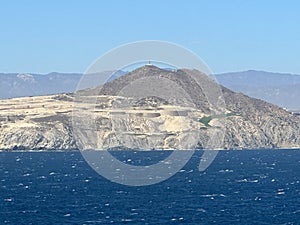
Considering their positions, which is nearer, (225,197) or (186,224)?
(186,224)

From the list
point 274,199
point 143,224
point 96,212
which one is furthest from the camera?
point 274,199

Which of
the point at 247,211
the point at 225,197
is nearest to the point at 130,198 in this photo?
the point at 225,197

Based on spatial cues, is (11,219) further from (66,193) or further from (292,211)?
(292,211)

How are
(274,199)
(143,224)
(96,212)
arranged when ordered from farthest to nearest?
(274,199), (96,212), (143,224)

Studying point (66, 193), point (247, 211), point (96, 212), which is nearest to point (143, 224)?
point (96, 212)

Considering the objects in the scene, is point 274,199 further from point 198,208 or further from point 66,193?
point 66,193

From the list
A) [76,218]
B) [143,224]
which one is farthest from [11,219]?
[143,224]

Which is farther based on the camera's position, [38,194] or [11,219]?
[38,194]
